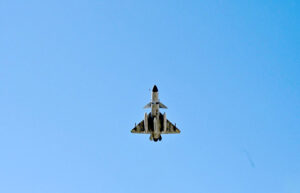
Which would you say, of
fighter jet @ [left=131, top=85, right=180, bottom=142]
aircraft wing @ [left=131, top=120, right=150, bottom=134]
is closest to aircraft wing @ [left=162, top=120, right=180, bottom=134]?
fighter jet @ [left=131, top=85, right=180, bottom=142]

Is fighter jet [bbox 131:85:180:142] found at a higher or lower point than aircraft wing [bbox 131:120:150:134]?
lower

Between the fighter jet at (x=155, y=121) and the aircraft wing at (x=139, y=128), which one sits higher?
the aircraft wing at (x=139, y=128)

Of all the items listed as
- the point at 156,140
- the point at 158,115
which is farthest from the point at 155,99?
the point at 156,140

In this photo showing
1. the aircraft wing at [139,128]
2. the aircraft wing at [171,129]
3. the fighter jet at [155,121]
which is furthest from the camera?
the aircraft wing at [139,128]

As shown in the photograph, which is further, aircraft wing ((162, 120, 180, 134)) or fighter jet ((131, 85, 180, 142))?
aircraft wing ((162, 120, 180, 134))

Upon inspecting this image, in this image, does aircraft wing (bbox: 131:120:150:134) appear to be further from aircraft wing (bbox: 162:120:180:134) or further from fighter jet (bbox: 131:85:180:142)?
aircraft wing (bbox: 162:120:180:134)

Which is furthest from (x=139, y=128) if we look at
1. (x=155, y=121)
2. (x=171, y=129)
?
(x=155, y=121)

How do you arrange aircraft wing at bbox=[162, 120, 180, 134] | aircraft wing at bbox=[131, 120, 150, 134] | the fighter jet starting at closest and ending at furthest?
the fighter jet → aircraft wing at bbox=[162, 120, 180, 134] → aircraft wing at bbox=[131, 120, 150, 134]

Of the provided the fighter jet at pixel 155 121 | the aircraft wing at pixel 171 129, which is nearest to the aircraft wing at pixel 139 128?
the fighter jet at pixel 155 121

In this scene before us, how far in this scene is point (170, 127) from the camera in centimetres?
8200

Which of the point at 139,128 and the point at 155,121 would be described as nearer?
the point at 155,121

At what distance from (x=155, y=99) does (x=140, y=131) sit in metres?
10.6

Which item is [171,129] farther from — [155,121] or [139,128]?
[155,121]

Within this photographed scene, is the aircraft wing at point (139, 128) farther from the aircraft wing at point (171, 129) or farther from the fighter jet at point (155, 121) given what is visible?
the aircraft wing at point (171, 129)
